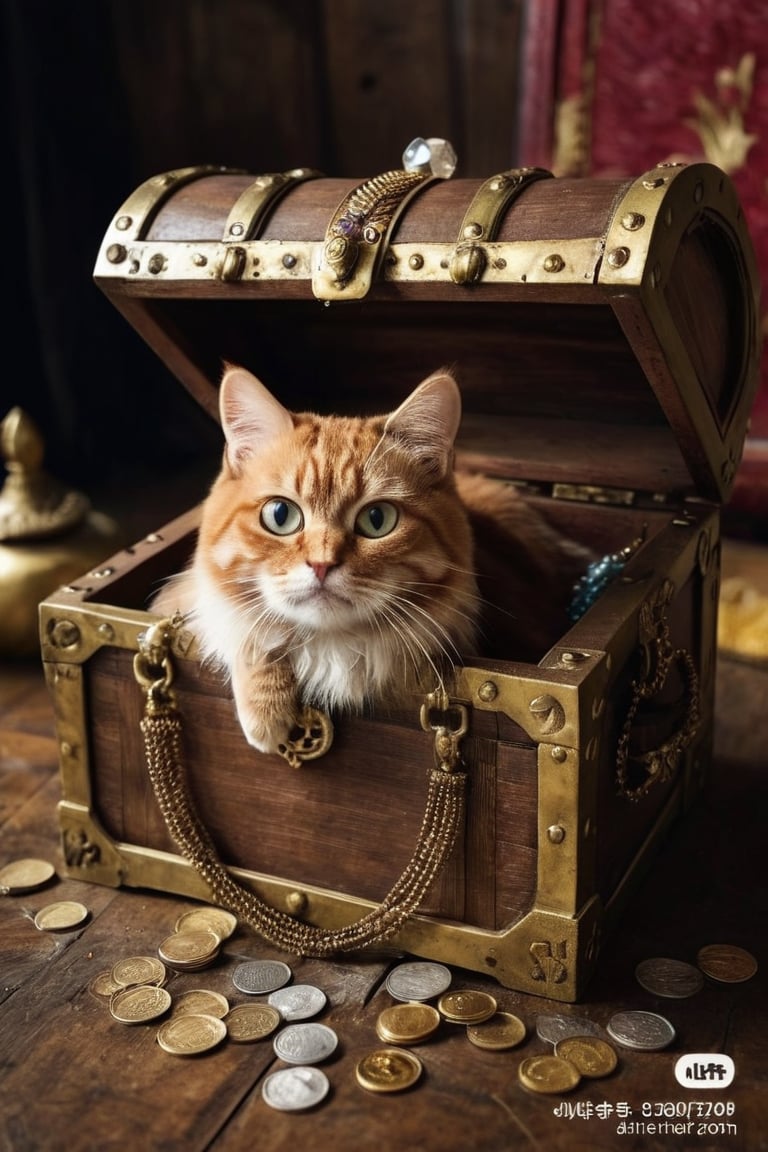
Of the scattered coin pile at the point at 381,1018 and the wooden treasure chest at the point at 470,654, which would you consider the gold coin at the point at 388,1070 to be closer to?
the scattered coin pile at the point at 381,1018

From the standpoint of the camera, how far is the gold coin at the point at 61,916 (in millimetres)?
1453

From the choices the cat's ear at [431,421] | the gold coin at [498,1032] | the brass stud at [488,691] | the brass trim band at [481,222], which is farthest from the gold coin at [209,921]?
the brass trim band at [481,222]

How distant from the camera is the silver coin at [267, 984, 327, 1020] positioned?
129 centimetres

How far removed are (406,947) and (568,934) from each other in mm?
196

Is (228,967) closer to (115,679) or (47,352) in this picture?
(115,679)

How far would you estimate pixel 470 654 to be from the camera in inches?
52.0

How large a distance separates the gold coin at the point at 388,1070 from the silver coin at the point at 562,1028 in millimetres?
137

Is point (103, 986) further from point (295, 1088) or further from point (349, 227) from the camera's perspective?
point (349, 227)

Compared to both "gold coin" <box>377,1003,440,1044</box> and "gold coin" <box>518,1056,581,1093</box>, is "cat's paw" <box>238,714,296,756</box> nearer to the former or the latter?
"gold coin" <box>377,1003,440,1044</box>

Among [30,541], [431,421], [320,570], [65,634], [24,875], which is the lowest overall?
[24,875]

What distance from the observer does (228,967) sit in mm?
1380

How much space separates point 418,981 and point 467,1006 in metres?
0.07

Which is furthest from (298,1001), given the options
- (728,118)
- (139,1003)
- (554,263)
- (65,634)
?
(728,118)

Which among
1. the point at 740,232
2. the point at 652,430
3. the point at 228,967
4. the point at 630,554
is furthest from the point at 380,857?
the point at 740,232
